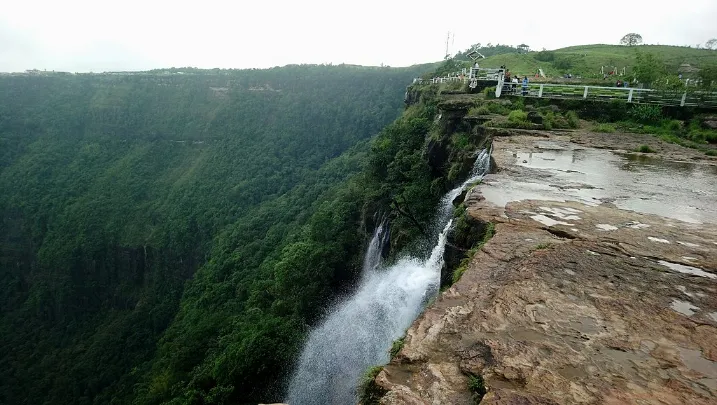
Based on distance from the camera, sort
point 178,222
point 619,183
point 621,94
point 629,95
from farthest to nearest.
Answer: point 178,222 < point 621,94 < point 629,95 < point 619,183

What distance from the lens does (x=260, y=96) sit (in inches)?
3369

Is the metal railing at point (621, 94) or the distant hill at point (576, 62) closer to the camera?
the metal railing at point (621, 94)

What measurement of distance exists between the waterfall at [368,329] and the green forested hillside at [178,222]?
134 cm

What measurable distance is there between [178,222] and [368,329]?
50.2 meters

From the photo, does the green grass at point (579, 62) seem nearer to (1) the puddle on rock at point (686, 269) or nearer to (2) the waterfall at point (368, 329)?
(2) the waterfall at point (368, 329)

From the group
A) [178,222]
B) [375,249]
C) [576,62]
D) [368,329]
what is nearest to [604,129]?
[375,249]

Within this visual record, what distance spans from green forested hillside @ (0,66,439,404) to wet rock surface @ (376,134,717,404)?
985 cm

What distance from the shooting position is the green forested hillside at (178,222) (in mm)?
21469

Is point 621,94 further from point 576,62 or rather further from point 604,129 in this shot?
point 576,62

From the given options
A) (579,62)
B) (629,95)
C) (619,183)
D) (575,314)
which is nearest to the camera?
(575,314)

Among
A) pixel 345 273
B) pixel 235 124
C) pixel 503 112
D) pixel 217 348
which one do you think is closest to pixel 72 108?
pixel 235 124

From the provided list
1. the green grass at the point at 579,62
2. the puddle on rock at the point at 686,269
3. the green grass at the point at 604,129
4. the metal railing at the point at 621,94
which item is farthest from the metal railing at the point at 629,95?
the green grass at the point at 579,62

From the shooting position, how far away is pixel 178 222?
55531mm

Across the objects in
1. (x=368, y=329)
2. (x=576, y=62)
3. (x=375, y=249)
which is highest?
(x=576, y=62)
